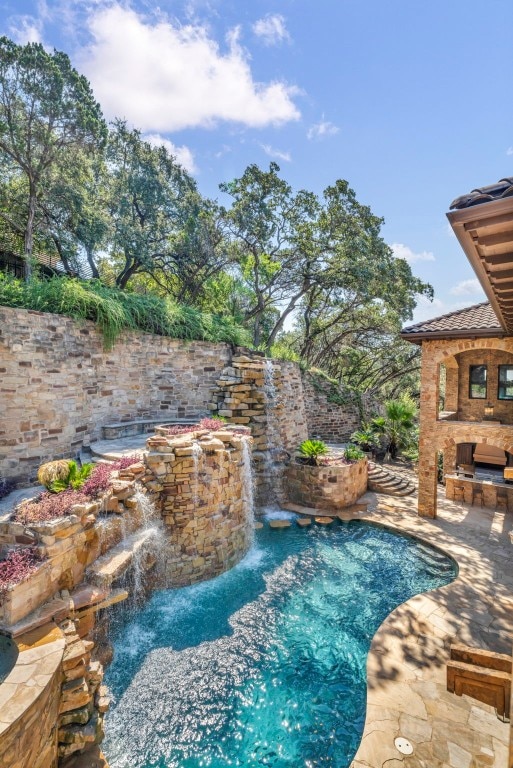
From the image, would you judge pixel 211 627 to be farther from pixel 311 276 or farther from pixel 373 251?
pixel 373 251

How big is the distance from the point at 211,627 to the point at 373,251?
16.7 meters

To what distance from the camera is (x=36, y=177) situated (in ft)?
33.8

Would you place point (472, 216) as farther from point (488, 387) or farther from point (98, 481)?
point (488, 387)

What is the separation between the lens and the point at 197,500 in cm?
665

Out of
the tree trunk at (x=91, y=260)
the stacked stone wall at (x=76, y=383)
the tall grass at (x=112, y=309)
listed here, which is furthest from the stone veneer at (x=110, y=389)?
the tree trunk at (x=91, y=260)

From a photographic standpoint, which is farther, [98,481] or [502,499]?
[502,499]

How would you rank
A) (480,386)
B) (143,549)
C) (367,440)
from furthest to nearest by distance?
(367,440) → (480,386) → (143,549)

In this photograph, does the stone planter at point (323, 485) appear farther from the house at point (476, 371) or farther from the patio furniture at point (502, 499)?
the patio furniture at point (502, 499)

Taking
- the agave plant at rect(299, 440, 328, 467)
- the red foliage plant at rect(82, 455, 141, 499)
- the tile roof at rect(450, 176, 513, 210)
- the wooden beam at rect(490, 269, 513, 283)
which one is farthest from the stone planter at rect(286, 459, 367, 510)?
the tile roof at rect(450, 176, 513, 210)

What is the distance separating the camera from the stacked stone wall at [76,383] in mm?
7250

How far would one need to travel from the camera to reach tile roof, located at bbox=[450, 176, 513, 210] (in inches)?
79.7

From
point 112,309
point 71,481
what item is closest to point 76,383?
point 112,309

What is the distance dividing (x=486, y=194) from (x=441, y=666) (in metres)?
5.60

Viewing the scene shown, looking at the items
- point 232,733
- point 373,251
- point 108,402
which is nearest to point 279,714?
point 232,733
